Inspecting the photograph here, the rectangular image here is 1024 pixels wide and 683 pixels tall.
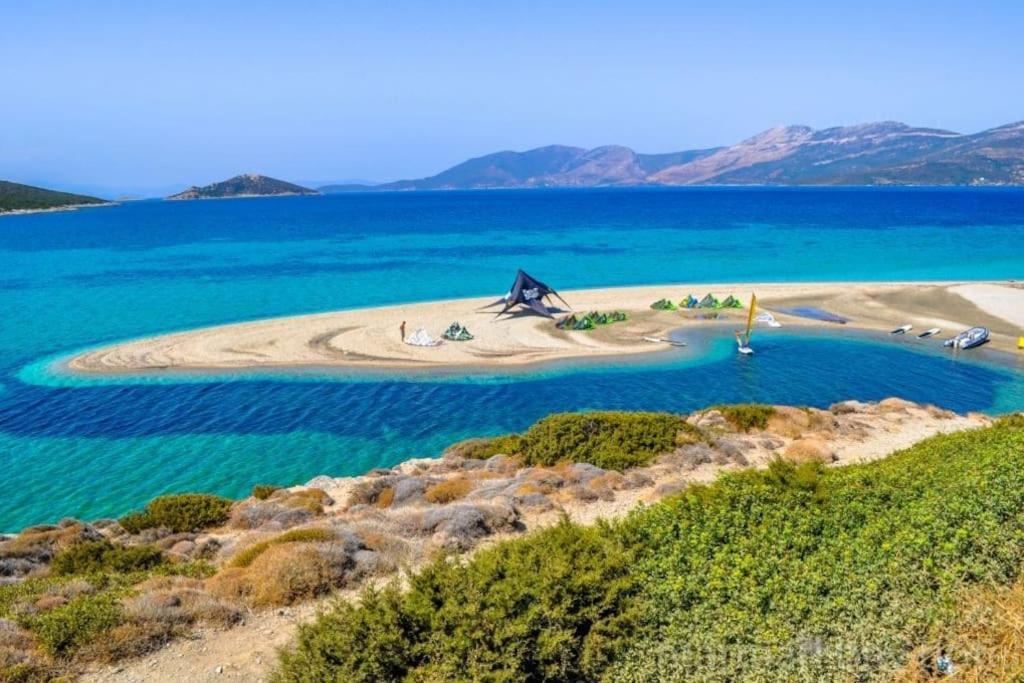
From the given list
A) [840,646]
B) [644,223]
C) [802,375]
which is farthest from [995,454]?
[644,223]

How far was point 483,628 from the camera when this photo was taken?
975cm

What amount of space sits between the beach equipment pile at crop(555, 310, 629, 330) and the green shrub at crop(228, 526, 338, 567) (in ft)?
112

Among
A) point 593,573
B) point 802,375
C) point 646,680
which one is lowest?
point 802,375

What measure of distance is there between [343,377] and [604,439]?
19239 mm

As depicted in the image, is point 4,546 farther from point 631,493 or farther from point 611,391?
point 611,391

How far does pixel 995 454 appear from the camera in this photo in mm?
15086

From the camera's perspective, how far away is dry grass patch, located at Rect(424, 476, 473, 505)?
20.4m

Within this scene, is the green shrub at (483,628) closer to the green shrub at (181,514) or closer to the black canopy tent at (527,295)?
the green shrub at (181,514)

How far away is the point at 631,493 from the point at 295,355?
2880cm

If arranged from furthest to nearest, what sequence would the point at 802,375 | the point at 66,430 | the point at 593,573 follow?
the point at 802,375, the point at 66,430, the point at 593,573

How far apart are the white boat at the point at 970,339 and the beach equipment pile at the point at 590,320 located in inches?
855


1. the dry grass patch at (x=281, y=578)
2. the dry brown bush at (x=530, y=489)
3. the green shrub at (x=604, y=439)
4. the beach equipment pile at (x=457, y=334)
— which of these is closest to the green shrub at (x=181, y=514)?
the dry grass patch at (x=281, y=578)

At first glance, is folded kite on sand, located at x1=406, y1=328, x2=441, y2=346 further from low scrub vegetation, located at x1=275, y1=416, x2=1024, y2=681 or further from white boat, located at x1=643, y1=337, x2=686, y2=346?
low scrub vegetation, located at x1=275, y1=416, x2=1024, y2=681

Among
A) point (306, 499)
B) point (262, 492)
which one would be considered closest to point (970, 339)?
point (306, 499)
